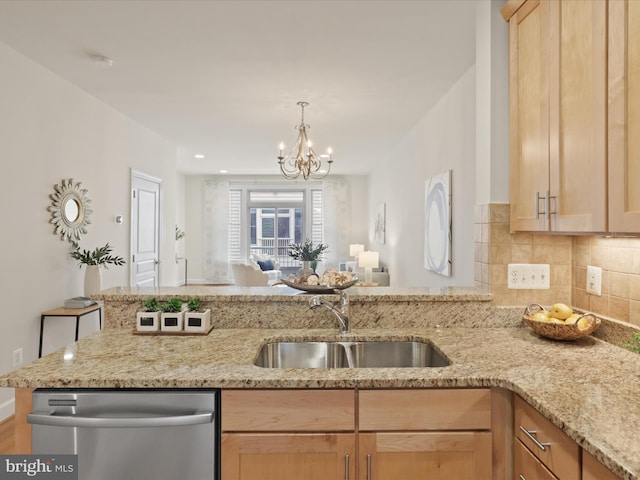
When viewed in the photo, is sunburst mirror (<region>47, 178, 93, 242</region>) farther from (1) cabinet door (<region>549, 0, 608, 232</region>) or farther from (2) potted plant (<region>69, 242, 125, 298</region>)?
(1) cabinet door (<region>549, 0, 608, 232</region>)

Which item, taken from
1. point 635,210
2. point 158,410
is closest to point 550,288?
point 635,210

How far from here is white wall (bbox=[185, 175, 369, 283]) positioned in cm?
948

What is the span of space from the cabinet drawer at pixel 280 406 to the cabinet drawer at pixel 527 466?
0.51 meters

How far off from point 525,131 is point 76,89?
12.2 ft

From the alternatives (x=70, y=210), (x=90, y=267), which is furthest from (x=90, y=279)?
(x=70, y=210)

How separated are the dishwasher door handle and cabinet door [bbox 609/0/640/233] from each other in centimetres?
140

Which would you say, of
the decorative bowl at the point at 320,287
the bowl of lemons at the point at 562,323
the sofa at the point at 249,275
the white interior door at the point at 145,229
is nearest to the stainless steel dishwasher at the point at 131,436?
the decorative bowl at the point at 320,287

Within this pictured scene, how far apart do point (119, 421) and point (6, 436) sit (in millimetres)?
2139

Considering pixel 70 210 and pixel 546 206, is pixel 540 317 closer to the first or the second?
pixel 546 206

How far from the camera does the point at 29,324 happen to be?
126 inches

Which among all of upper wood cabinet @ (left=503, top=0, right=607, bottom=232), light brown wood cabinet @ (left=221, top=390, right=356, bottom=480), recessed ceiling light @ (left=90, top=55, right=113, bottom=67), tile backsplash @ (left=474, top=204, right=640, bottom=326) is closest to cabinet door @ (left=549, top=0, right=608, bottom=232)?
upper wood cabinet @ (left=503, top=0, right=607, bottom=232)

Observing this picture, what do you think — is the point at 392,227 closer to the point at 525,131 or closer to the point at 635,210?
the point at 525,131

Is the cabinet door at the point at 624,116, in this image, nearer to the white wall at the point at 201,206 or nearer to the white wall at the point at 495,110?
the white wall at the point at 495,110

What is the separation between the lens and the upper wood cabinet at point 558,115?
1.41 m
